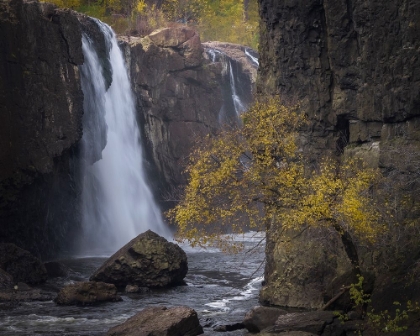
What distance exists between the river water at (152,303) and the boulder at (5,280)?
2150mm

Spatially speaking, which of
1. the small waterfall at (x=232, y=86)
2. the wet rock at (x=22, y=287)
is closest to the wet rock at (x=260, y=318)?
the wet rock at (x=22, y=287)

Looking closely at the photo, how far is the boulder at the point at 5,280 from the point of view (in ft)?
98.4

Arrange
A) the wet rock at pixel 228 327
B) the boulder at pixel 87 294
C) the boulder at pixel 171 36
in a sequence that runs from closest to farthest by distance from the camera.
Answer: the wet rock at pixel 228 327 < the boulder at pixel 87 294 < the boulder at pixel 171 36

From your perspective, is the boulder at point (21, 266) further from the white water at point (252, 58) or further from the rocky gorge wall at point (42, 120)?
the white water at point (252, 58)

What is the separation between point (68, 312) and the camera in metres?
27.0

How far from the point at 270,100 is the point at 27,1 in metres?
16.1

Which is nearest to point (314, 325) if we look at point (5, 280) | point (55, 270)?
point (5, 280)

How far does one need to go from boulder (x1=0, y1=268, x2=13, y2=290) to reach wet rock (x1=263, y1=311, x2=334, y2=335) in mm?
12010

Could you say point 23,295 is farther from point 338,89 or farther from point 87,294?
point 338,89

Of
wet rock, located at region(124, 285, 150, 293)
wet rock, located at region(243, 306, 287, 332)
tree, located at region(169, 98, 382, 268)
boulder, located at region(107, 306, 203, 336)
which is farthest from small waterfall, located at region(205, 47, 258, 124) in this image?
boulder, located at region(107, 306, 203, 336)

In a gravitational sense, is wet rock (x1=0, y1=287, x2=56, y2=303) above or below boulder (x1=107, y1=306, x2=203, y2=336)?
below

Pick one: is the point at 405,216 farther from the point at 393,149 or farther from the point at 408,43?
the point at 408,43

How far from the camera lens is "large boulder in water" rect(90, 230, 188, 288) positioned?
32.0 metres

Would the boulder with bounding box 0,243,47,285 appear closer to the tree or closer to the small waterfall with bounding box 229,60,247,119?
the tree
